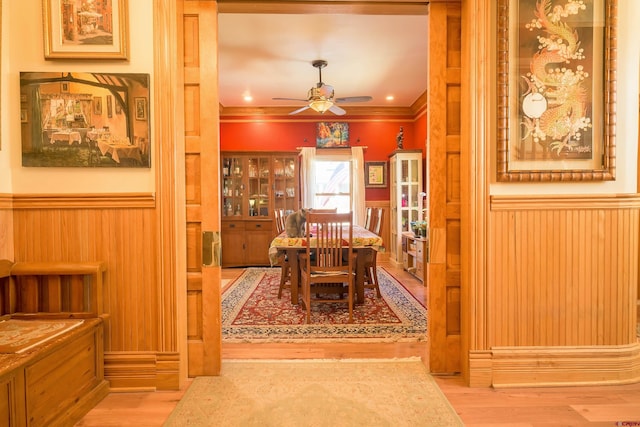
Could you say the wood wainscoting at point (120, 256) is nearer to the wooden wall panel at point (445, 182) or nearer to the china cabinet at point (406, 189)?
the wooden wall panel at point (445, 182)

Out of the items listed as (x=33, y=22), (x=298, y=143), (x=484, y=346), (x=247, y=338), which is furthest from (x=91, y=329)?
(x=298, y=143)

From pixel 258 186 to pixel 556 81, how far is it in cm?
514

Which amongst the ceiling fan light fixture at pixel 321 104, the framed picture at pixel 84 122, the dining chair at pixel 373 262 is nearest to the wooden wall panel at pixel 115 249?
the framed picture at pixel 84 122

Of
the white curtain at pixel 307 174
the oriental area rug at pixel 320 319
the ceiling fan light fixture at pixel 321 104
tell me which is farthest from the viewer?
the white curtain at pixel 307 174

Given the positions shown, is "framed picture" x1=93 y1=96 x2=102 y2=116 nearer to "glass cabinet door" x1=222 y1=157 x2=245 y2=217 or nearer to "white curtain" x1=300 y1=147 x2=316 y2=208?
"glass cabinet door" x1=222 y1=157 x2=245 y2=217

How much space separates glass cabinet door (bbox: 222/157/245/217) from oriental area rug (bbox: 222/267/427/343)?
2.10 m

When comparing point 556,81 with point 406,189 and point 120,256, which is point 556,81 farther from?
point 406,189

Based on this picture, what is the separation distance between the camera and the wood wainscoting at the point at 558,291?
2.12 m

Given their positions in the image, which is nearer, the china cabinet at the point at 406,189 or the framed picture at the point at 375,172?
the china cabinet at the point at 406,189

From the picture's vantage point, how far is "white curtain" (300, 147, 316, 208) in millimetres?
6812

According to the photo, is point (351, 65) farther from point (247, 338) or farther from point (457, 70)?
point (247, 338)

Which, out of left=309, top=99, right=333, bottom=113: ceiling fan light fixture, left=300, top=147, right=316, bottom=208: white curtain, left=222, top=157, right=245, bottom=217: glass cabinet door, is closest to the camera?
left=309, top=99, right=333, bottom=113: ceiling fan light fixture

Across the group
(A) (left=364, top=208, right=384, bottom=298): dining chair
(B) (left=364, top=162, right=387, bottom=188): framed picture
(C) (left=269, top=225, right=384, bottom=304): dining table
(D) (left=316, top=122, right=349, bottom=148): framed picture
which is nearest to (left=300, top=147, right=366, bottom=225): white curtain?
(B) (left=364, top=162, right=387, bottom=188): framed picture

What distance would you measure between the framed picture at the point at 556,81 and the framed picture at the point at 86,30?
6.99 feet
